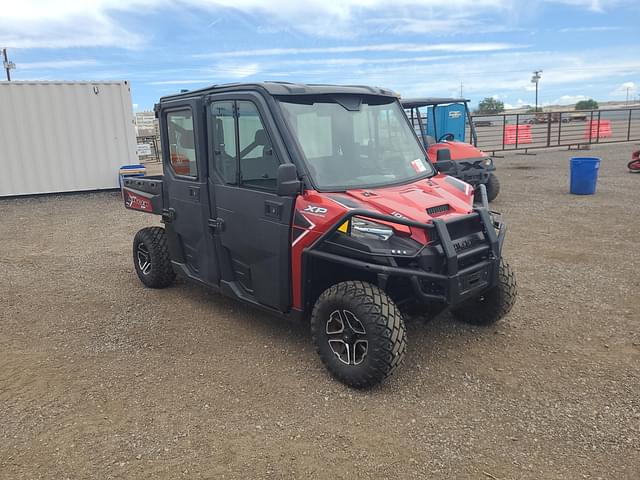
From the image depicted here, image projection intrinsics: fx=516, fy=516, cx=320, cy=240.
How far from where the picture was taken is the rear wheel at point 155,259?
223 inches

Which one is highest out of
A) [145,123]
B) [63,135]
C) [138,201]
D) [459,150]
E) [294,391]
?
[145,123]

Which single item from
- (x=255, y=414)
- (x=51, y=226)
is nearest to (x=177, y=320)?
(x=255, y=414)

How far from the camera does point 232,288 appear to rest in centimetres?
454

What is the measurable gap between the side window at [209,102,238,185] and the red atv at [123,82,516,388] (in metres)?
0.01

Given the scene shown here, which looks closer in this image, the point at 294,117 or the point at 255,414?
the point at 255,414

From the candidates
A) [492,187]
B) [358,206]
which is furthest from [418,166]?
[492,187]

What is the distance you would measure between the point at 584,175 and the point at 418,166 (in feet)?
26.0

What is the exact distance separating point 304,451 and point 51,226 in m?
8.49

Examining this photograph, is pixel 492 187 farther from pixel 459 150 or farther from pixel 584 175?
pixel 584 175

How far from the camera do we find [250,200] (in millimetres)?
4074

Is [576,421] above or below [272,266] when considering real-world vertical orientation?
below

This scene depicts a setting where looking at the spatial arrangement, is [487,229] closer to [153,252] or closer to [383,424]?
[383,424]

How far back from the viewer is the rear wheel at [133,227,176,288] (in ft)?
18.6

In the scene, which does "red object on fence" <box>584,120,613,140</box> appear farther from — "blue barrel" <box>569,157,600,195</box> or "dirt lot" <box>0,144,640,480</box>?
"dirt lot" <box>0,144,640,480</box>
